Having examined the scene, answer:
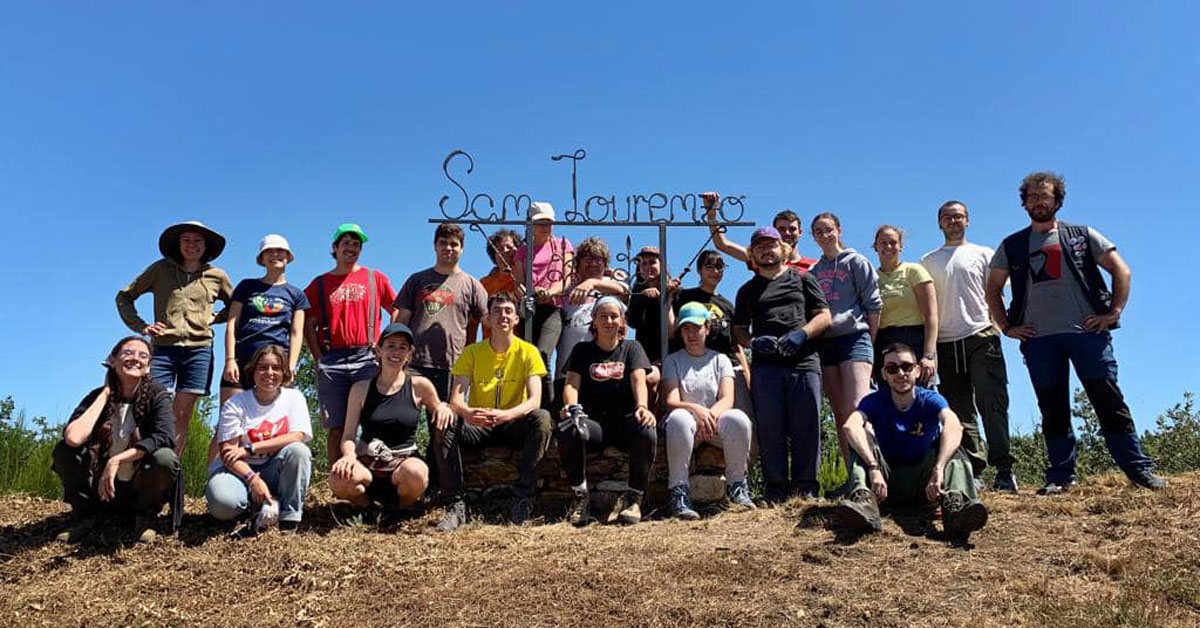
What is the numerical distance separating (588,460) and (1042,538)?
10.4 feet

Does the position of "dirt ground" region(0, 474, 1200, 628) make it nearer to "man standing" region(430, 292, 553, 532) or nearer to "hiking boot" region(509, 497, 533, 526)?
"hiking boot" region(509, 497, 533, 526)

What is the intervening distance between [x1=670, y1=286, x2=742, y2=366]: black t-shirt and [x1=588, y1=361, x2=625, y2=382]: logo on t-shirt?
0.67m

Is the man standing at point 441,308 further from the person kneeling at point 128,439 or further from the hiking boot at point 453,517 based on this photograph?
the person kneeling at point 128,439

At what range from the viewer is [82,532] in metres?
6.64

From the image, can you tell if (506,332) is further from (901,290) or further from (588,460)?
(901,290)

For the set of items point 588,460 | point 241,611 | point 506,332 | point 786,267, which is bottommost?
point 241,611

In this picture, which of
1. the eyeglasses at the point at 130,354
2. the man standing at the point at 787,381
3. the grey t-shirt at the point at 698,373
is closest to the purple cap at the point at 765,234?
the man standing at the point at 787,381

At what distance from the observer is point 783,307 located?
6.98 m

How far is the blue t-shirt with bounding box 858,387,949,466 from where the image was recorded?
617 centimetres

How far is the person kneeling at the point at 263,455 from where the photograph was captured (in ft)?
20.8

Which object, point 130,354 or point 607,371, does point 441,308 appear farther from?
point 130,354

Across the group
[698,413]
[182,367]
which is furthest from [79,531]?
[698,413]

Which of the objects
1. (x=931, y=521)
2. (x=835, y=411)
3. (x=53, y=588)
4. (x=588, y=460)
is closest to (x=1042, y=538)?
(x=931, y=521)

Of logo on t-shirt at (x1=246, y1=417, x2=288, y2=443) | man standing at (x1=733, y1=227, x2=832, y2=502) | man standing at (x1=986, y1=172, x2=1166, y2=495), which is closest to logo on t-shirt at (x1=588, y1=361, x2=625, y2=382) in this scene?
man standing at (x1=733, y1=227, x2=832, y2=502)
